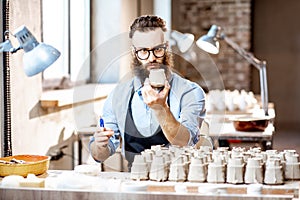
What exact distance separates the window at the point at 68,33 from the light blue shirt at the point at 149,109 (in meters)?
2.00

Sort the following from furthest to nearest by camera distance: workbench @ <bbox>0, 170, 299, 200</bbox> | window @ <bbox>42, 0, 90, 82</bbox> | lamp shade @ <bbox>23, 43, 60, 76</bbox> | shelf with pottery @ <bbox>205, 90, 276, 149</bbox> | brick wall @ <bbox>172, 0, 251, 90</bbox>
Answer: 1. brick wall @ <bbox>172, 0, 251, 90</bbox>
2. window @ <bbox>42, 0, 90, 82</bbox>
3. shelf with pottery @ <bbox>205, 90, 276, 149</bbox>
4. lamp shade @ <bbox>23, 43, 60, 76</bbox>
5. workbench @ <bbox>0, 170, 299, 200</bbox>

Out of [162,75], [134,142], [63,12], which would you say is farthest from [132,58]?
[63,12]

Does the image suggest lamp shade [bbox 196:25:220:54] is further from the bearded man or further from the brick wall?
the brick wall

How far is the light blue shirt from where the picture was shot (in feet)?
6.74

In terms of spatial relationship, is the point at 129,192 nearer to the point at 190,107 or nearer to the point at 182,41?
the point at 190,107

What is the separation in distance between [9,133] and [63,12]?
2.00 meters

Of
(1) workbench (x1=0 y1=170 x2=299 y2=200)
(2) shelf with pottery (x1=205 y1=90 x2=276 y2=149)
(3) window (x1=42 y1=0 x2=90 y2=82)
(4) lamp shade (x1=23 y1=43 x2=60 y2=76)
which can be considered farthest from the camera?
(3) window (x1=42 y1=0 x2=90 y2=82)

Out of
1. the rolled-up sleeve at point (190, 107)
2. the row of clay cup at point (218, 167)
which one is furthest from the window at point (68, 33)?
the row of clay cup at point (218, 167)

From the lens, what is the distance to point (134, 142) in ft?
6.92

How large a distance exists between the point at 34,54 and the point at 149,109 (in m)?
0.45

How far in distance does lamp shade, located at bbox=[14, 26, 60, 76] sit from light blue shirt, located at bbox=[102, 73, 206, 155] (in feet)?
0.96

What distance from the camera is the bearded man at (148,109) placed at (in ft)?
6.66

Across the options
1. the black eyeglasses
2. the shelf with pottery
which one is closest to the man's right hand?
the black eyeglasses

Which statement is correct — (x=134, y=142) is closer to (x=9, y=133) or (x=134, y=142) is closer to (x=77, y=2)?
(x=9, y=133)
